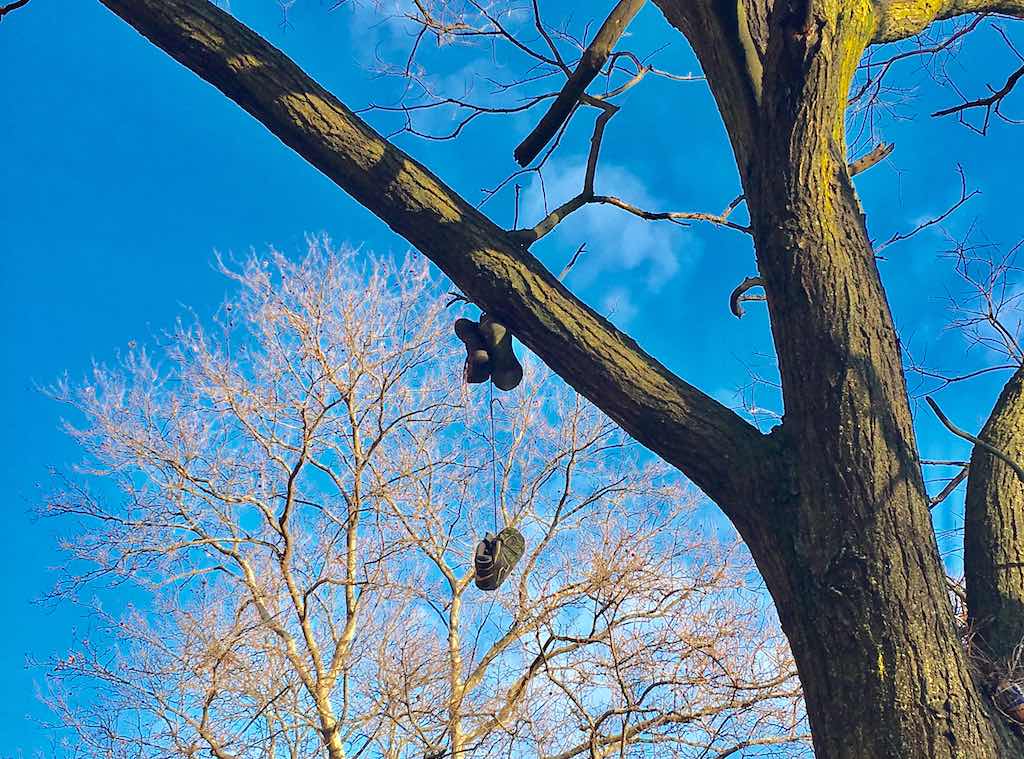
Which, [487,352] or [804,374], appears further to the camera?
[487,352]

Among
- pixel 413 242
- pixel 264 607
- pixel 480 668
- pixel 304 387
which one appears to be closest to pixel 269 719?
pixel 264 607

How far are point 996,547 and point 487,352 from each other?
1.46 meters

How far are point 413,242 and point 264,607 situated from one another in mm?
6817

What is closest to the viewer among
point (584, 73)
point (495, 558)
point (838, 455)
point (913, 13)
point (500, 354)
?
point (838, 455)

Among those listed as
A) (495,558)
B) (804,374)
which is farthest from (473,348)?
(804,374)

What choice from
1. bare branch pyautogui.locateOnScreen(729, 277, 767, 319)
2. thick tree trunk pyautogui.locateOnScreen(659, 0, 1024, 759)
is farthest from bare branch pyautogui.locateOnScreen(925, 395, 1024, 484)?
bare branch pyautogui.locateOnScreen(729, 277, 767, 319)

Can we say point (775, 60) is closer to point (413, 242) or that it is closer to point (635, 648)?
point (413, 242)

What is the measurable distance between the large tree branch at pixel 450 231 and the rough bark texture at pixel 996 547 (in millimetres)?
748

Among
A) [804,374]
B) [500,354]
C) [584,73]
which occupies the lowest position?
[804,374]

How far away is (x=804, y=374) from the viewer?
182 centimetres

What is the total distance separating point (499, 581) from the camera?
2.79 meters

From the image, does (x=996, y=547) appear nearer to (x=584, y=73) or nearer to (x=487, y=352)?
(x=487, y=352)

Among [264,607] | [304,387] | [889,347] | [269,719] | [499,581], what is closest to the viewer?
[889,347]

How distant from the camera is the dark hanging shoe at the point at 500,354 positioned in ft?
7.36
